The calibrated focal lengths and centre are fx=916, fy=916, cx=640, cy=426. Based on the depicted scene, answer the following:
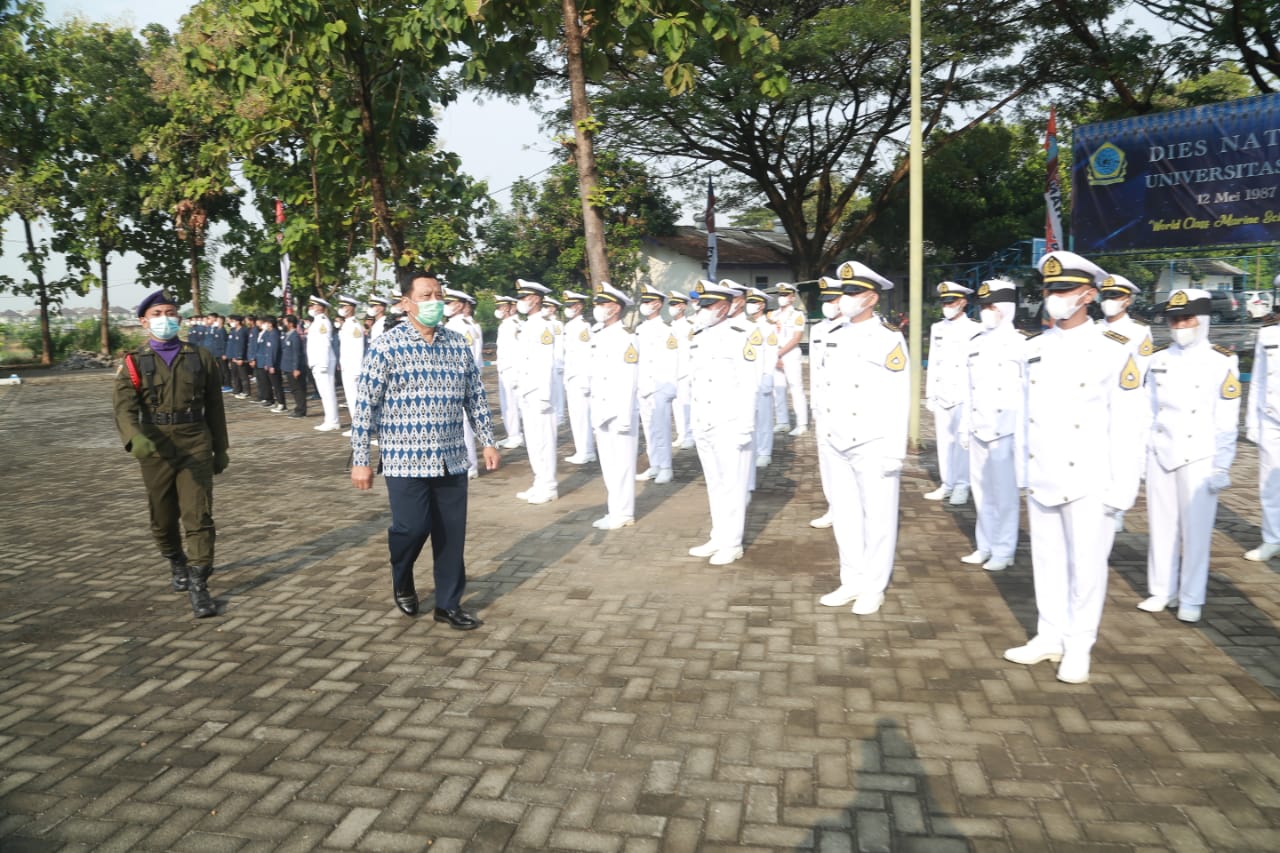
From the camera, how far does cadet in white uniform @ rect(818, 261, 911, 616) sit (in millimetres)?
5512

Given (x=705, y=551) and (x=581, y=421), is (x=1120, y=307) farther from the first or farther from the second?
(x=581, y=421)

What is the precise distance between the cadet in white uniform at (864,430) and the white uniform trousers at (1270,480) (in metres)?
3.09

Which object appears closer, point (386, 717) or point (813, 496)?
point (386, 717)

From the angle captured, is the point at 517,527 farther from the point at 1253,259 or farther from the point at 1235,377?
the point at 1253,259

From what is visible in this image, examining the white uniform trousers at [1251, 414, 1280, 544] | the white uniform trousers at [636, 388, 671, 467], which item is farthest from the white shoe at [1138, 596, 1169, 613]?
the white uniform trousers at [636, 388, 671, 467]

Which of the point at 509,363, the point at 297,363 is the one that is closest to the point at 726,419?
the point at 509,363

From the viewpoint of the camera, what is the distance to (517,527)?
27.1 feet

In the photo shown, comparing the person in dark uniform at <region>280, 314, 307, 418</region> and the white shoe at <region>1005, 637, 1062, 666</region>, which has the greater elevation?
the person in dark uniform at <region>280, 314, 307, 418</region>

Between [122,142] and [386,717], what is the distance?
33806 mm

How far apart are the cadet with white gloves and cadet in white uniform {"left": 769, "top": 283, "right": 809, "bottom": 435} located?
24.0 ft

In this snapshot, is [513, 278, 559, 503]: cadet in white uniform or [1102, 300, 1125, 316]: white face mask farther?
[513, 278, 559, 503]: cadet in white uniform

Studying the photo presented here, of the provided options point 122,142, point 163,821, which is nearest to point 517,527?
point 163,821

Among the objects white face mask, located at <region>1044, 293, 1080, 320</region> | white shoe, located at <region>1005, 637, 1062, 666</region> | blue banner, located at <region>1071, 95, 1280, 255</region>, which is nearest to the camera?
white face mask, located at <region>1044, 293, 1080, 320</region>

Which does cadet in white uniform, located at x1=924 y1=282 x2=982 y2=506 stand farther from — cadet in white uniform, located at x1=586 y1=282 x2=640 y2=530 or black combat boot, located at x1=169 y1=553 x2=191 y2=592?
black combat boot, located at x1=169 y1=553 x2=191 y2=592
